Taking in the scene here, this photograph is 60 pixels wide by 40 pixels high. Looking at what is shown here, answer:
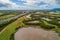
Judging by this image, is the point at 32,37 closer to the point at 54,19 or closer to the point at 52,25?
the point at 52,25

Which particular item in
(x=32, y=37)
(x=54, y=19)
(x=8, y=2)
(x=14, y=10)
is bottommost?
(x=32, y=37)

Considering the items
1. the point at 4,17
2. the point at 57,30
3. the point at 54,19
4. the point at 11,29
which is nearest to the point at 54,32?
the point at 57,30

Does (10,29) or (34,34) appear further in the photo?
(10,29)
